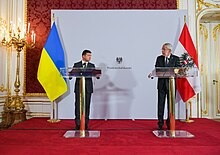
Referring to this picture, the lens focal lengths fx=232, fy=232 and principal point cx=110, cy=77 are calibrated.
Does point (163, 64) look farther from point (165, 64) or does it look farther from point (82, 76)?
point (82, 76)

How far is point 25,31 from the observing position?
5.65 metres

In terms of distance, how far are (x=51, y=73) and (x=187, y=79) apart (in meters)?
2.89

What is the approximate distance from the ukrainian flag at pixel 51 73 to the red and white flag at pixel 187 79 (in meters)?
2.53

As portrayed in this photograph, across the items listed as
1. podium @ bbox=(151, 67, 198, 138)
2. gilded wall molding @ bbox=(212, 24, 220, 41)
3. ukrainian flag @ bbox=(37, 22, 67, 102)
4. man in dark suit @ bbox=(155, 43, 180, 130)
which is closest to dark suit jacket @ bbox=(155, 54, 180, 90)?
man in dark suit @ bbox=(155, 43, 180, 130)

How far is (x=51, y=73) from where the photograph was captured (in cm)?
483

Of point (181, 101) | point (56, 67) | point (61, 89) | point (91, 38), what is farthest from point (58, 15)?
point (181, 101)

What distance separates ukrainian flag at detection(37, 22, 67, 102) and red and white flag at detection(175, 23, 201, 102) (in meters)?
2.53

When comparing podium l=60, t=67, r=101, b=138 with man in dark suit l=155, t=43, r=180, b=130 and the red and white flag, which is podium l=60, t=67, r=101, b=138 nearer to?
man in dark suit l=155, t=43, r=180, b=130

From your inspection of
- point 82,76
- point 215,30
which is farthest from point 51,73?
point 215,30

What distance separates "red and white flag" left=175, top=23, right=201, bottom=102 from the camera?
4.97 m

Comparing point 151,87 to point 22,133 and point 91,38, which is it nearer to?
point 91,38

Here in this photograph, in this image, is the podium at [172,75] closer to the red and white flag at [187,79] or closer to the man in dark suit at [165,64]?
the man in dark suit at [165,64]

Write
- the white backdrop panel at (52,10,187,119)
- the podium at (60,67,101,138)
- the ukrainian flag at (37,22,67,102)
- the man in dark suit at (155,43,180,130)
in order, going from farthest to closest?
the white backdrop panel at (52,10,187,119)
the ukrainian flag at (37,22,67,102)
the man in dark suit at (155,43,180,130)
the podium at (60,67,101,138)

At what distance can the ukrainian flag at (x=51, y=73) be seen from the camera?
15.9 feet
